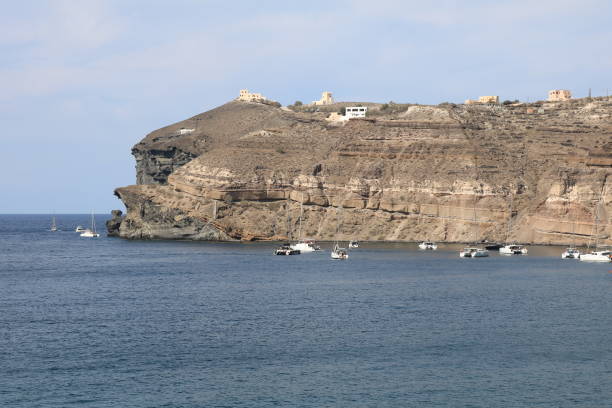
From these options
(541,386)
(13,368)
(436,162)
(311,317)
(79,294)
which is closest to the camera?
(541,386)

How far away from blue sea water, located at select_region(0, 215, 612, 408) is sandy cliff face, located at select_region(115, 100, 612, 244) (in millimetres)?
38185

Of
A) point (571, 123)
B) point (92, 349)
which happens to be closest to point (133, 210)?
point (571, 123)

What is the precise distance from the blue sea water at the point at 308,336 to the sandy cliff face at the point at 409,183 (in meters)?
38.2

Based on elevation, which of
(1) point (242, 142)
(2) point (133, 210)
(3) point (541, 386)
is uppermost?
(1) point (242, 142)

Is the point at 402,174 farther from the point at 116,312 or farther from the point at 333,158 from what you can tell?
the point at 116,312

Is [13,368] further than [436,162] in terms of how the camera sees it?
No

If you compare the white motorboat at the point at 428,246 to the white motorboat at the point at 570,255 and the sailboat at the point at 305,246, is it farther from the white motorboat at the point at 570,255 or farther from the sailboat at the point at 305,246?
the white motorboat at the point at 570,255

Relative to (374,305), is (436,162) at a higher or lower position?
higher

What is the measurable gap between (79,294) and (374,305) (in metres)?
30.2

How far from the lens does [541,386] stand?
49312 mm

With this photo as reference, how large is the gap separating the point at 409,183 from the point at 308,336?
99.5 metres

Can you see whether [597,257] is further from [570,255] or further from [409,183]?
[409,183]

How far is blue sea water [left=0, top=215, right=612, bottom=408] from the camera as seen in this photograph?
48281mm

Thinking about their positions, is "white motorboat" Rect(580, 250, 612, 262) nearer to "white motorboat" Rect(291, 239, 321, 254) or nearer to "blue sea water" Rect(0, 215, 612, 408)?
"blue sea water" Rect(0, 215, 612, 408)
